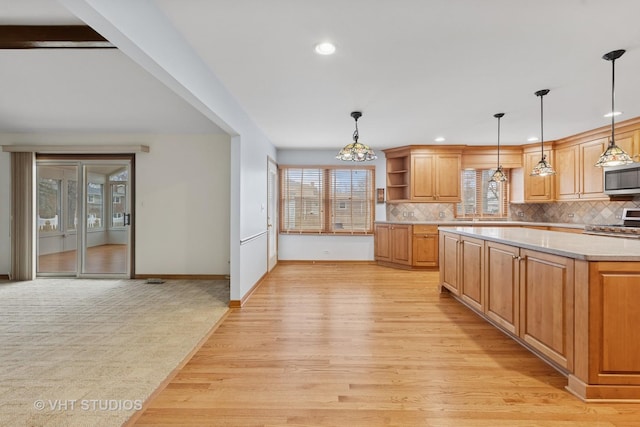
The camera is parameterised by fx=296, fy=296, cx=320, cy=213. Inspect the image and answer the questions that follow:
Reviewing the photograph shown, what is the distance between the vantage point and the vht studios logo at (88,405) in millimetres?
1789

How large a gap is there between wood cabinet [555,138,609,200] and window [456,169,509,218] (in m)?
0.98

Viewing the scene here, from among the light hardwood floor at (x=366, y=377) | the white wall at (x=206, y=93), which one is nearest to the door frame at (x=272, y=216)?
the white wall at (x=206, y=93)

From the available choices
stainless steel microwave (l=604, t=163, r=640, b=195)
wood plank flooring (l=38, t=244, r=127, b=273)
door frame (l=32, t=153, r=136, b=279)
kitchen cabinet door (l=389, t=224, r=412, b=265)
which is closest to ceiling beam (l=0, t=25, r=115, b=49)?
door frame (l=32, t=153, r=136, b=279)

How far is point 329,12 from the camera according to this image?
6.31 feet

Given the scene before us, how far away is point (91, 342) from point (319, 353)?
2061 millimetres

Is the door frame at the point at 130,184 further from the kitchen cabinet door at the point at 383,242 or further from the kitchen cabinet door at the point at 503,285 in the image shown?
the kitchen cabinet door at the point at 503,285

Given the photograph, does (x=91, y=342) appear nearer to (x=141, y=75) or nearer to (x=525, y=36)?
(x=141, y=75)

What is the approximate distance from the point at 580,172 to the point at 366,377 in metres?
5.49

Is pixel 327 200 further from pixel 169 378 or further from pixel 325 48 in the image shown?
pixel 169 378

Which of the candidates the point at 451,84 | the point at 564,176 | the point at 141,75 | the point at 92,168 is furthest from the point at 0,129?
the point at 564,176

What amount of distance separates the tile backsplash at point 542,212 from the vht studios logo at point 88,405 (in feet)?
18.3

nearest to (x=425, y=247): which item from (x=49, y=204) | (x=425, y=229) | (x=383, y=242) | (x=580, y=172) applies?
(x=425, y=229)

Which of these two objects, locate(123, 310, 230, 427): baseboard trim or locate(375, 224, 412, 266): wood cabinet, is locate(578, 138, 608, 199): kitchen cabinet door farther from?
locate(123, 310, 230, 427): baseboard trim

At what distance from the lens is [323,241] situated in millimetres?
6539
